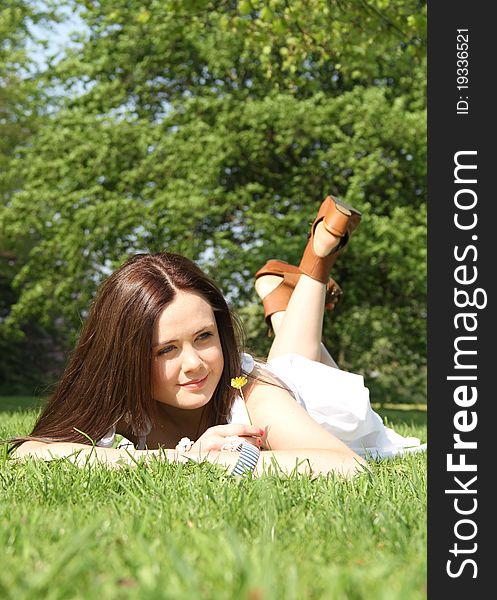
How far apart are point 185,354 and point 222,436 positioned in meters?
0.32

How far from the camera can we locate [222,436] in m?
2.69

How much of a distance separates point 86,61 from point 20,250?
4.15 m

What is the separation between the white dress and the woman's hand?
0.61 metres

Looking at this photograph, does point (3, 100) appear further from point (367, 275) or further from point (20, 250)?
point (367, 275)

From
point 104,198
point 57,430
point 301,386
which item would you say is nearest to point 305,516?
point 57,430

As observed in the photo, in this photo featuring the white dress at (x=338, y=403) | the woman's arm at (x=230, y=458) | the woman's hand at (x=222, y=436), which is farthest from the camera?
the white dress at (x=338, y=403)

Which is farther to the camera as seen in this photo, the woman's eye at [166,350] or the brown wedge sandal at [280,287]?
the brown wedge sandal at [280,287]

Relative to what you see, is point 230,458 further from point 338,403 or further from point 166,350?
point 338,403

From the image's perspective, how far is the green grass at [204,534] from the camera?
1121 mm

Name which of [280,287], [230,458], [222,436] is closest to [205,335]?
[222,436]

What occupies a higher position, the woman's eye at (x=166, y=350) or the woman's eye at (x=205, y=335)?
the woman's eye at (x=205, y=335)

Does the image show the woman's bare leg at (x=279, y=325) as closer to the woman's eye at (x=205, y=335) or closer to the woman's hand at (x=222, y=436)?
the woman's eye at (x=205, y=335)

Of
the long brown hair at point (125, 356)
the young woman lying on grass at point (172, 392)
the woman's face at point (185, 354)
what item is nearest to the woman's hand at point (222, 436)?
the young woman lying on grass at point (172, 392)

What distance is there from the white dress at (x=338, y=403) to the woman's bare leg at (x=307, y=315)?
0.62 feet
